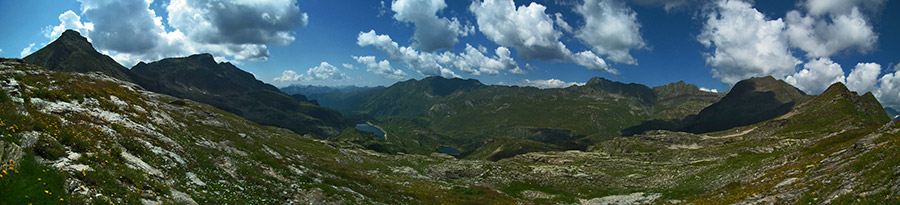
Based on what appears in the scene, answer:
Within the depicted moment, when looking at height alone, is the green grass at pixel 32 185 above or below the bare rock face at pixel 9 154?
below

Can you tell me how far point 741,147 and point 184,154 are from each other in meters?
181

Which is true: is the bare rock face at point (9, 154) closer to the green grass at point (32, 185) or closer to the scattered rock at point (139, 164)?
the green grass at point (32, 185)

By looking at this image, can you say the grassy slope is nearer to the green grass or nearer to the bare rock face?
the green grass

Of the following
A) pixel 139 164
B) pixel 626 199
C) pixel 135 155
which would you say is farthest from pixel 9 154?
pixel 626 199

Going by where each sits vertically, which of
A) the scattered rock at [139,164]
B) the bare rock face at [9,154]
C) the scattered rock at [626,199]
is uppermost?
the bare rock face at [9,154]

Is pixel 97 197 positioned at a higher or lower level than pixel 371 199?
higher

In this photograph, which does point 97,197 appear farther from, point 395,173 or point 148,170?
point 395,173

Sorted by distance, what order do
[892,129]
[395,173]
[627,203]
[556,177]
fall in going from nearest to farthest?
[892,129] → [627,203] → [556,177] → [395,173]

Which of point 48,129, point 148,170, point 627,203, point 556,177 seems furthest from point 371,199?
point 556,177

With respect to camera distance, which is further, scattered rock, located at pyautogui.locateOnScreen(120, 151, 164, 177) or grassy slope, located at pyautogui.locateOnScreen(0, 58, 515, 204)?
scattered rock, located at pyautogui.locateOnScreen(120, 151, 164, 177)

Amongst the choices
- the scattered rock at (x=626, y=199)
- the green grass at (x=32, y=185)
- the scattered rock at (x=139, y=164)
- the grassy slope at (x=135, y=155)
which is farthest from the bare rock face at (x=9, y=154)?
the scattered rock at (x=626, y=199)

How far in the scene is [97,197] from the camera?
1319 centimetres

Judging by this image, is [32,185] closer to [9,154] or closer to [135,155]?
[9,154]

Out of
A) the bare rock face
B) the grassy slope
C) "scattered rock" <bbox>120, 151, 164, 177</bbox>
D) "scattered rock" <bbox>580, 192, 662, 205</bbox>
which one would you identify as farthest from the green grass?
"scattered rock" <bbox>580, 192, 662, 205</bbox>
